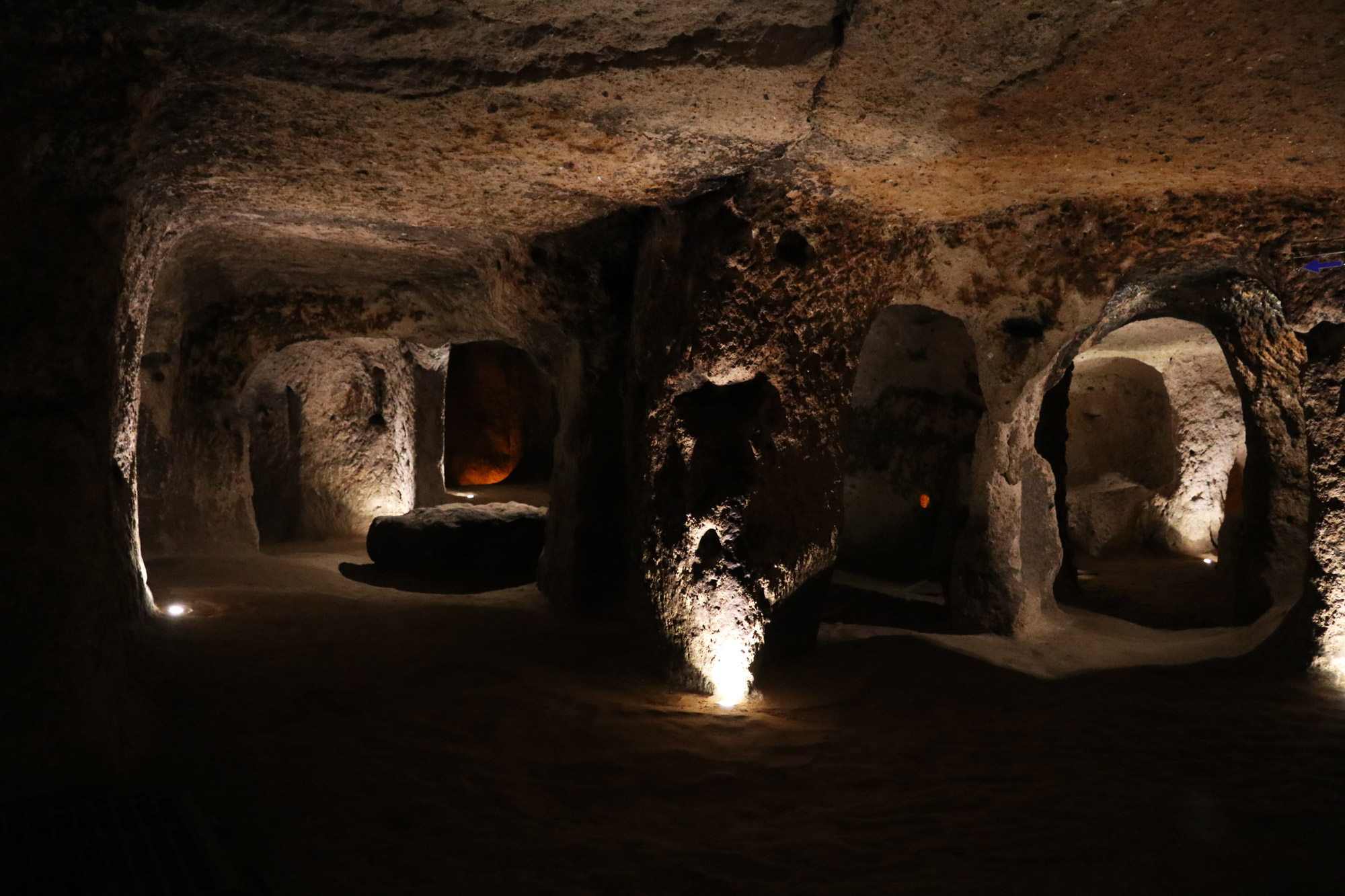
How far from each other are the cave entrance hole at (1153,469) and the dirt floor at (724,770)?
5.01m

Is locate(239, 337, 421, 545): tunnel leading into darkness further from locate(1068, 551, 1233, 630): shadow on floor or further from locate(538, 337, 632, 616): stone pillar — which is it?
locate(1068, 551, 1233, 630): shadow on floor

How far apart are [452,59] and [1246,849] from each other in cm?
374

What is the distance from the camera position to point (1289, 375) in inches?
221

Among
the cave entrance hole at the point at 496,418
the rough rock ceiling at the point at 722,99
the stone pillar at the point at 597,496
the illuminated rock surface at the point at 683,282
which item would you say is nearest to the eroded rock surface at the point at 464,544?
the illuminated rock surface at the point at 683,282

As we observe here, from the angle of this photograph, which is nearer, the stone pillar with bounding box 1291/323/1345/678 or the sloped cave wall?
the stone pillar with bounding box 1291/323/1345/678

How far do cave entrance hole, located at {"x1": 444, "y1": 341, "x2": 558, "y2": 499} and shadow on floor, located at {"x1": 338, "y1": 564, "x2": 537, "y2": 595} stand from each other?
8.75m

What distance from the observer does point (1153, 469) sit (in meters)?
12.9

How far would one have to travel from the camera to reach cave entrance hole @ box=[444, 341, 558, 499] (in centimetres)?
1695

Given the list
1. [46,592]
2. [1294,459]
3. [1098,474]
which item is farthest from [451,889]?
[1098,474]

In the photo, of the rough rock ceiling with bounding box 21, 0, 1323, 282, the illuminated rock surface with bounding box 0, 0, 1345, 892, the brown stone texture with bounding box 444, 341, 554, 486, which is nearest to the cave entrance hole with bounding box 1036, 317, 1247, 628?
the illuminated rock surface with bounding box 0, 0, 1345, 892

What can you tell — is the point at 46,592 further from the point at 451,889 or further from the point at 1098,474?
the point at 1098,474

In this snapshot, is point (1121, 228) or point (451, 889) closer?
point (451, 889)

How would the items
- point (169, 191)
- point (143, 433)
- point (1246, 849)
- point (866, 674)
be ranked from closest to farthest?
point (1246, 849), point (169, 191), point (866, 674), point (143, 433)

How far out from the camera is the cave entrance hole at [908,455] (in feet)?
30.6
